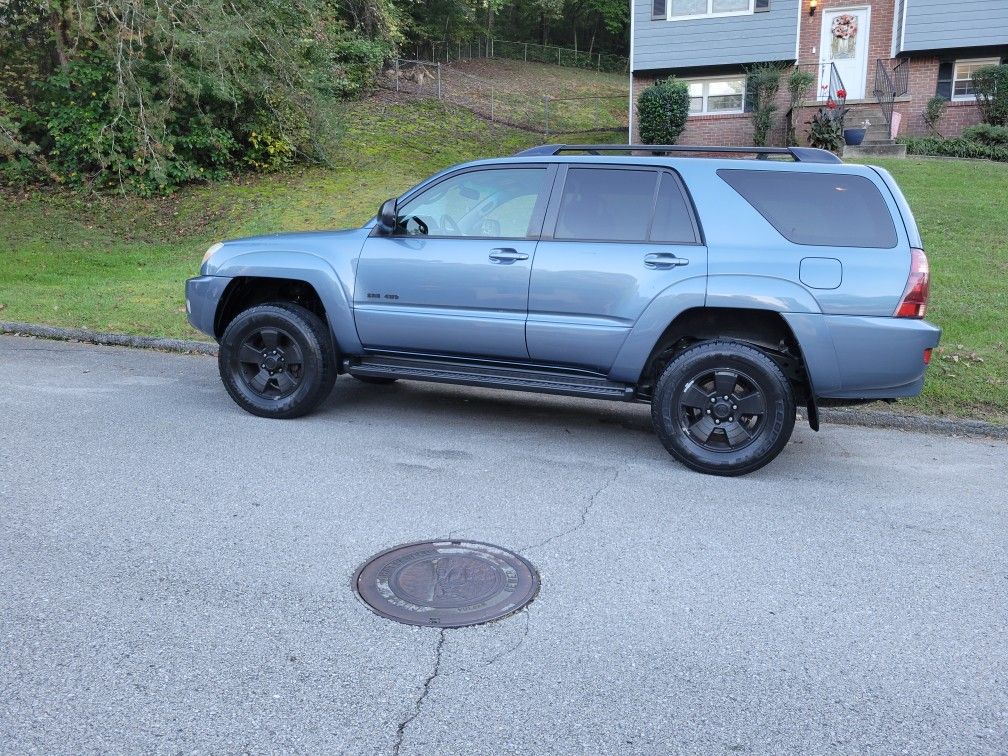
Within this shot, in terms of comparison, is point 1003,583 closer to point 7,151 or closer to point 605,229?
point 605,229

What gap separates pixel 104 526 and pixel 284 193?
13.0m

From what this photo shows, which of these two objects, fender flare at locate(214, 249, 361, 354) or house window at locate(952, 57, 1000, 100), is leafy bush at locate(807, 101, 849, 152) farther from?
fender flare at locate(214, 249, 361, 354)

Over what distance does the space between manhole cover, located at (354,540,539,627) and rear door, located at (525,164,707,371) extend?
187cm

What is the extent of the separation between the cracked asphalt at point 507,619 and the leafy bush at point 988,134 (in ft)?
45.3

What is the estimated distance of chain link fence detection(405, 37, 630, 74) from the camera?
37062mm

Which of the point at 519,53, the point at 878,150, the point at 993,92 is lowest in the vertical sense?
the point at 878,150

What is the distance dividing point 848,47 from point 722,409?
18344 mm

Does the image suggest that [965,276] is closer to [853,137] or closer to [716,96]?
[853,137]

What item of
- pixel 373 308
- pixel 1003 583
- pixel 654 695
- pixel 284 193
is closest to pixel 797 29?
pixel 284 193

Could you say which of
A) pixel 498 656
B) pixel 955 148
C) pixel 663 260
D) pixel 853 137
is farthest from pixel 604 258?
pixel 955 148

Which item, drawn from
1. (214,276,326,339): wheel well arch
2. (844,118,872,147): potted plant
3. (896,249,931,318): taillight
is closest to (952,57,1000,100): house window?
(844,118,872,147): potted plant

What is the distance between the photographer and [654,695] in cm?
312

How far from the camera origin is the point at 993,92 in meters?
18.5

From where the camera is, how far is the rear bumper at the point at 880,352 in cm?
526
